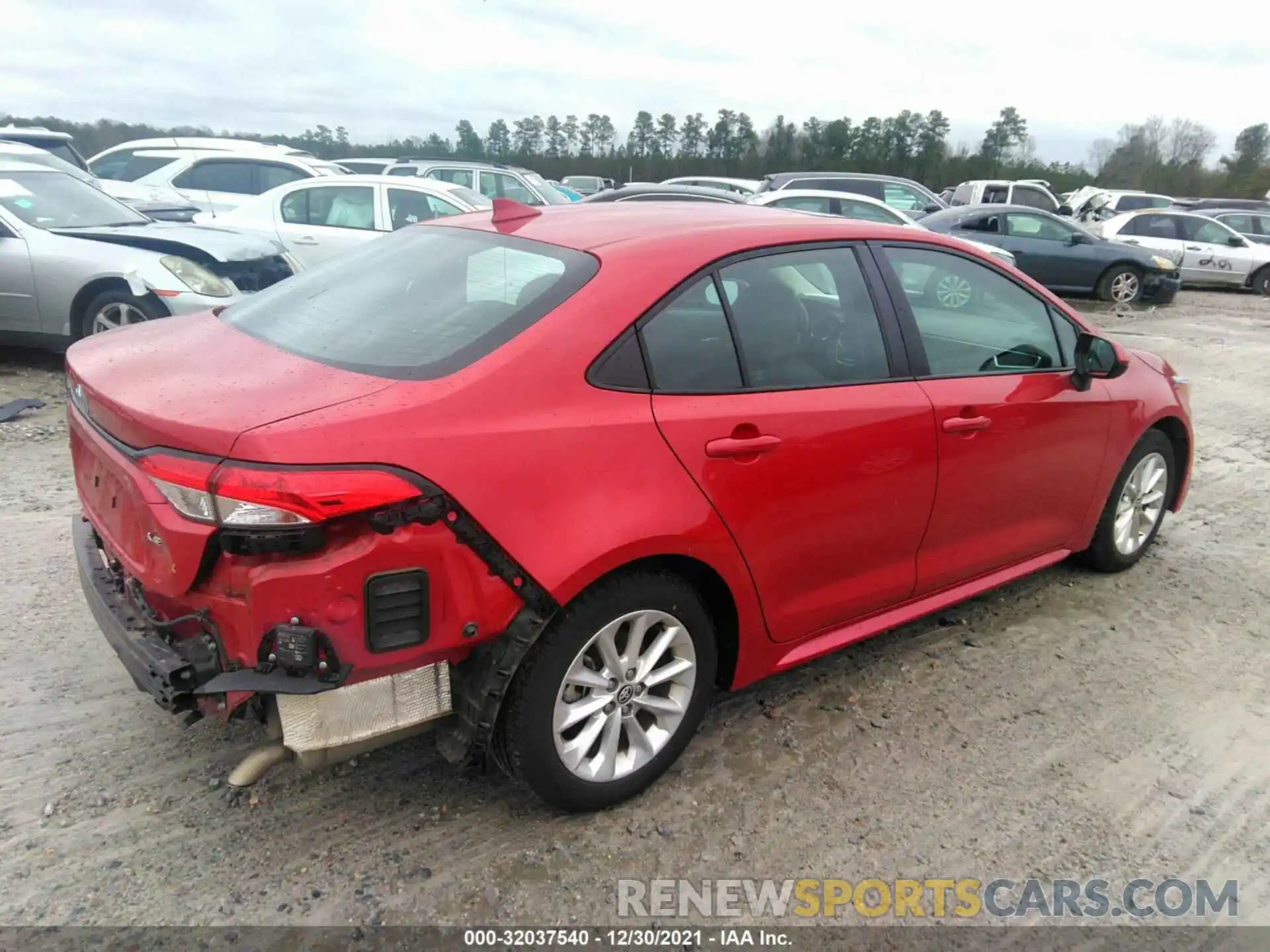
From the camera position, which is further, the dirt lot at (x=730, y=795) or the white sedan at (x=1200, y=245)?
the white sedan at (x=1200, y=245)

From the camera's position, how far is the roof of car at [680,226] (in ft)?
9.34

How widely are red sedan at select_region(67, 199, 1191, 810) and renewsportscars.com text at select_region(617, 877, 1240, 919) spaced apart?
36 centimetres

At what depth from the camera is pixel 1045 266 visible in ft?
48.9

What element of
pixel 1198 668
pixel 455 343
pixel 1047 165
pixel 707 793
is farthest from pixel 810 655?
pixel 1047 165

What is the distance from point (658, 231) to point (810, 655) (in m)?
1.48

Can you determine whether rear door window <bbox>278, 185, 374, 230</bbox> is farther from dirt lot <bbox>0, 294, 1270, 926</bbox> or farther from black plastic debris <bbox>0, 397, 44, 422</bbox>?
dirt lot <bbox>0, 294, 1270, 926</bbox>

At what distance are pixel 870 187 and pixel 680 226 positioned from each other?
49.6 ft

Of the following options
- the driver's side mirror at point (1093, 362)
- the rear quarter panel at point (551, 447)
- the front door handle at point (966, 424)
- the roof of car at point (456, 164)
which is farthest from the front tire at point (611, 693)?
the roof of car at point (456, 164)

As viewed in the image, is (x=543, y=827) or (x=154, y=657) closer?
(x=154, y=657)

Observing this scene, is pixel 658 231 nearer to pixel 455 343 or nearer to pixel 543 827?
pixel 455 343

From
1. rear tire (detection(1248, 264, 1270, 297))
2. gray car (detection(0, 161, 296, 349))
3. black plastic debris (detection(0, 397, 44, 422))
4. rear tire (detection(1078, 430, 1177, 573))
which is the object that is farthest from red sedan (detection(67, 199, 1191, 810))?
rear tire (detection(1248, 264, 1270, 297))

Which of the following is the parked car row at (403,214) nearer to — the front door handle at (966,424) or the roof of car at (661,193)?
the roof of car at (661,193)

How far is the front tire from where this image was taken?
95.0 inches

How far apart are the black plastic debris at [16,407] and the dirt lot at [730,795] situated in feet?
9.55
